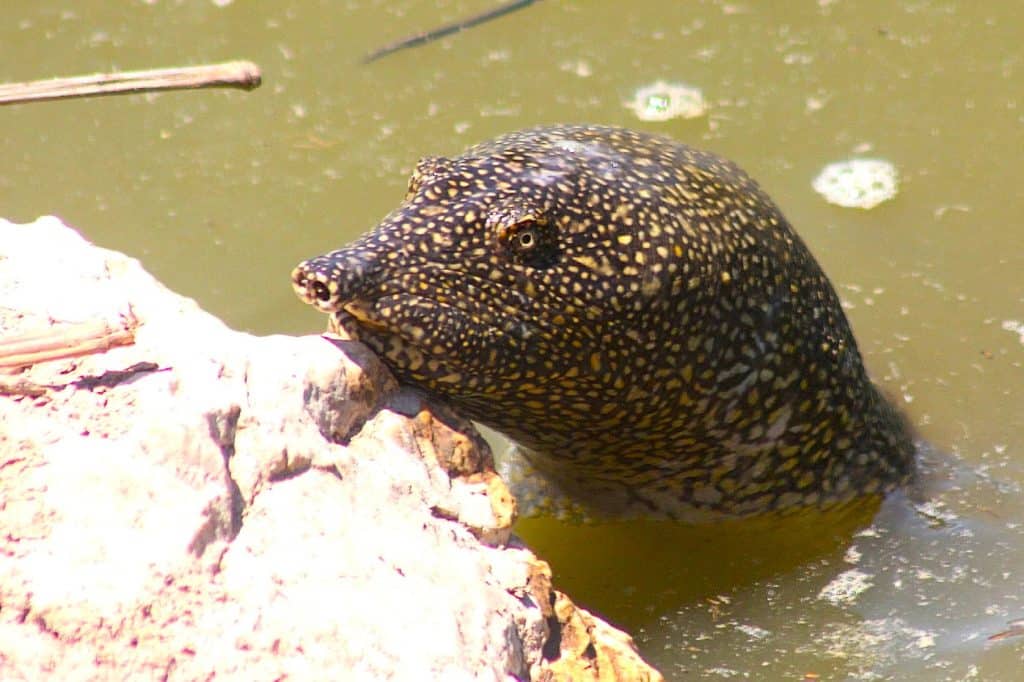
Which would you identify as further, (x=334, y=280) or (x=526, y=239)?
(x=526, y=239)

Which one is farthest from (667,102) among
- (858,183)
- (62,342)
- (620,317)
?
(62,342)

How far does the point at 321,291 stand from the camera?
326 cm

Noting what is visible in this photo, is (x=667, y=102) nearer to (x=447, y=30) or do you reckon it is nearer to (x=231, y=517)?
(x=447, y=30)

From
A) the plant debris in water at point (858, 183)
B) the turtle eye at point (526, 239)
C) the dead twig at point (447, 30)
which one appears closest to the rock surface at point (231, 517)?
the turtle eye at point (526, 239)

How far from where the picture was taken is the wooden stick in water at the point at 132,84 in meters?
3.62

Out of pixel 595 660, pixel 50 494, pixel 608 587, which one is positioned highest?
pixel 50 494

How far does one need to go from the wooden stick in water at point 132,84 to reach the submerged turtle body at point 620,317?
61cm

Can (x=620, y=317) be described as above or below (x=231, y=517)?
above

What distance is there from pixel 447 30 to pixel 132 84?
4232 millimetres

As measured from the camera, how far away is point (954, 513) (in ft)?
16.3

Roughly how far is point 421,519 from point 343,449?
276mm

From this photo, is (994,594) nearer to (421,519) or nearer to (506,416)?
(506,416)

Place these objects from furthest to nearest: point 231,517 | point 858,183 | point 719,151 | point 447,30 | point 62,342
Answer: point 447,30, point 719,151, point 858,183, point 62,342, point 231,517

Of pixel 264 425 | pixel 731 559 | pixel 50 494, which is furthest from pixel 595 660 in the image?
pixel 731 559
